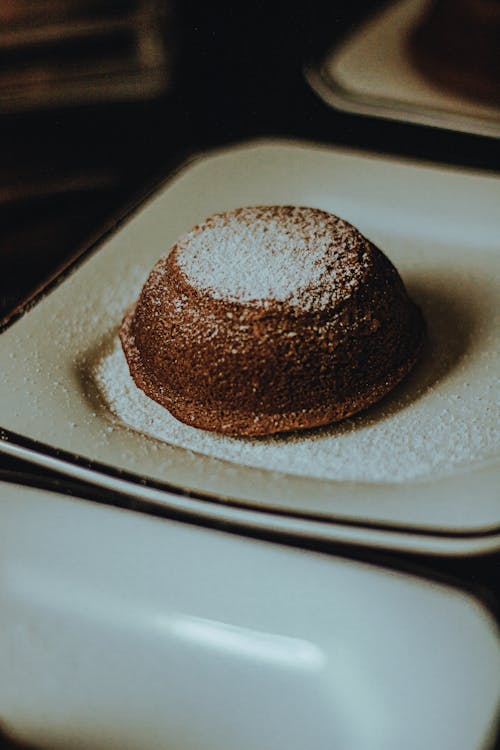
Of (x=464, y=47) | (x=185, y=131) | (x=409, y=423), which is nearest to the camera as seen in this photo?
(x=409, y=423)

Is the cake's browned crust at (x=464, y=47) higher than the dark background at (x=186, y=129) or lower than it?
higher

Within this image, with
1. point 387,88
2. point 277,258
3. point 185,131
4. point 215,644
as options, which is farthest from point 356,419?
point 185,131

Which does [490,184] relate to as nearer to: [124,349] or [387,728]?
[124,349]

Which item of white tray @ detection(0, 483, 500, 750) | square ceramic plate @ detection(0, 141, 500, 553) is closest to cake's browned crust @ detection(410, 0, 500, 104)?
square ceramic plate @ detection(0, 141, 500, 553)

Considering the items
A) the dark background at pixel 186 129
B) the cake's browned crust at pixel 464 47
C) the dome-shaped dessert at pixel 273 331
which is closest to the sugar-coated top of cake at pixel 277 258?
the dome-shaped dessert at pixel 273 331

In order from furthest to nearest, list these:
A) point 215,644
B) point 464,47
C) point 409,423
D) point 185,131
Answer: point 185,131 < point 464,47 < point 409,423 < point 215,644

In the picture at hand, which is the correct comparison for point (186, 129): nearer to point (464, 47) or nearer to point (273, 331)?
point (464, 47)

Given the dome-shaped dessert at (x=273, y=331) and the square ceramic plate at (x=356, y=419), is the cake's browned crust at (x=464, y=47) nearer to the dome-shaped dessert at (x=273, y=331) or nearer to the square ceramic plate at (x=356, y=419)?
the square ceramic plate at (x=356, y=419)
